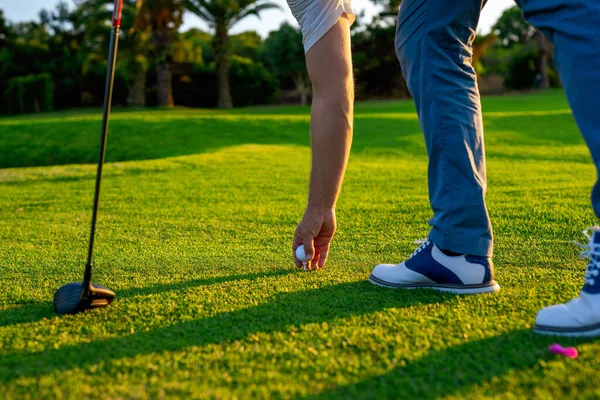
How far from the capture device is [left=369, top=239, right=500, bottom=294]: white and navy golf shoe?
2061mm

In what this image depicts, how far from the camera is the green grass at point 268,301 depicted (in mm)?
1358

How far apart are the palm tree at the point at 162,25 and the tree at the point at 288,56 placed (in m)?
11.6

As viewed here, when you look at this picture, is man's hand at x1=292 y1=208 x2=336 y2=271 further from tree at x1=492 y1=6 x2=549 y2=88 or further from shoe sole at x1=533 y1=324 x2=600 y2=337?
tree at x1=492 y1=6 x2=549 y2=88

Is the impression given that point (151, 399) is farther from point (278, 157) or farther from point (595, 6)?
point (278, 157)

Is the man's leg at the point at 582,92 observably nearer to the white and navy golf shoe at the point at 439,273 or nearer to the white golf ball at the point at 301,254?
the white and navy golf shoe at the point at 439,273

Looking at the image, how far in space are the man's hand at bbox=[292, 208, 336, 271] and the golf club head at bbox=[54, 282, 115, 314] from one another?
75 cm

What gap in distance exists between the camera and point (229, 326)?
68.7 inches

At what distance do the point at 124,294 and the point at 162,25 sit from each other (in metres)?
28.2

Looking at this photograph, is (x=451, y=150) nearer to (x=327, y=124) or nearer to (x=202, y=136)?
(x=327, y=124)

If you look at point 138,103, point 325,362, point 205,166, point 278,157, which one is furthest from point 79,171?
point 138,103

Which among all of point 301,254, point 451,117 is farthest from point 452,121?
point 301,254

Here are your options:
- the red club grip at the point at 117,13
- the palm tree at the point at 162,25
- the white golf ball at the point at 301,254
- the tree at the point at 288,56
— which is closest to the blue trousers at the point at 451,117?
the white golf ball at the point at 301,254

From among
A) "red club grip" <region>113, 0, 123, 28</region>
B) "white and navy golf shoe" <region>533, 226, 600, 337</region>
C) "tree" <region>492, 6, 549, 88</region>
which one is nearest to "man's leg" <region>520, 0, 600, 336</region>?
"white and navy golf shoe" <region>533, 226, 600, 337</region>

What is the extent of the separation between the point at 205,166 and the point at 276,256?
4609 millimetres
